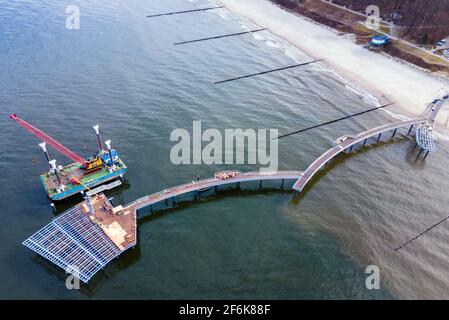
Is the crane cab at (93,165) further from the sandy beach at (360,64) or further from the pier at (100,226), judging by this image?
the sandy beach at (360,64)

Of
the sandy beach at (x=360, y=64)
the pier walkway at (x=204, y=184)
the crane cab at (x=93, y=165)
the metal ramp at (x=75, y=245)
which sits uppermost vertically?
the sandy beach at (x=360, y=64)

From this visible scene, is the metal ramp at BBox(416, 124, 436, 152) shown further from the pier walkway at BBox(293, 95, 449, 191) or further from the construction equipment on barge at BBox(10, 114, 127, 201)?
the construction equipment on barge at BBox(10, 114, 127, 201)

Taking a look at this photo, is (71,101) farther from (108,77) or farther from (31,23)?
(31,23)

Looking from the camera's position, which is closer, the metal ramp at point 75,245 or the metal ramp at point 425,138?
the metal ramp at point 75,245

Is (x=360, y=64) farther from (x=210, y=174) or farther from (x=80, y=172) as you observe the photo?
(x=80, y=172)

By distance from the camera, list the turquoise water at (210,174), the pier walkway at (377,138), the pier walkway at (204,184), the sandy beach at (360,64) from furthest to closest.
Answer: the sandy beach at (360,64) < the pier walkway at (377,138) < the pier walkway at (204,184) < the turquoise water at (210,174)

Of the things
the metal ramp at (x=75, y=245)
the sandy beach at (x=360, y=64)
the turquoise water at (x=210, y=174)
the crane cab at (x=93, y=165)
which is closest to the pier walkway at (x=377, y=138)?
the turquoise water at (x=210, y=174)
